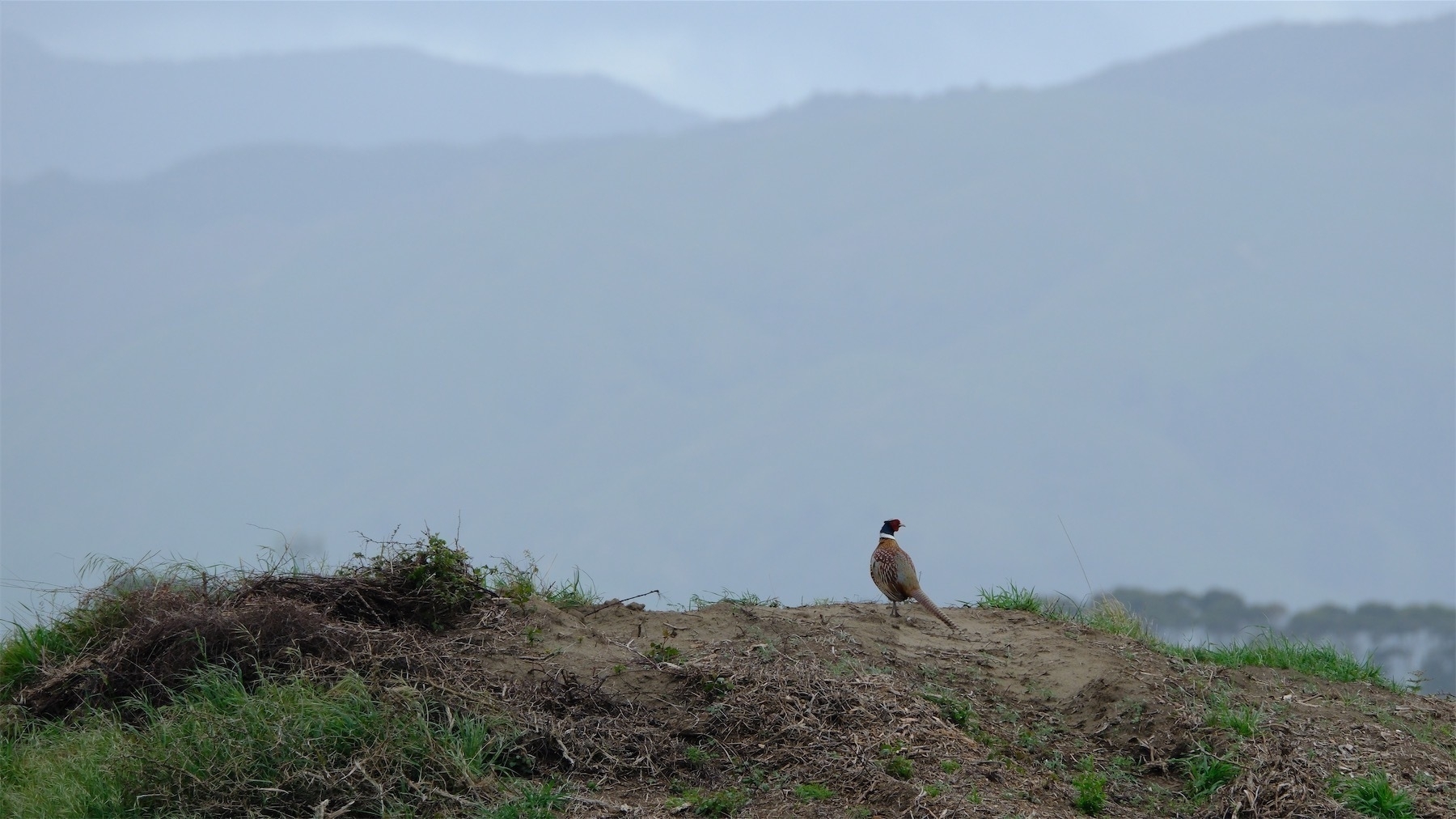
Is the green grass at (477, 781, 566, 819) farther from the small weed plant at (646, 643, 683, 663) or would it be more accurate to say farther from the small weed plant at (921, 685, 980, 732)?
the small weed plant at (921, 685, 980, 732)

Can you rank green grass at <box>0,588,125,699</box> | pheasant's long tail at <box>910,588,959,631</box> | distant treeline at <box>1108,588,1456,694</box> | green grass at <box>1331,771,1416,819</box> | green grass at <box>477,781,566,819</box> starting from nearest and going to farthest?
1. green grass at <box>477,781,566,819</box>
2. green grass at <box>1331,771,1416,819</box>
3. green grass at <box>0,588,125,699</box>
4. pheasant's long tail at <box>910,588,959,631</box>
5. distant treeline at <box>1108,588,1456,694</box>

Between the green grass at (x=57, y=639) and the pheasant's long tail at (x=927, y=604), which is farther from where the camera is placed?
the pheasant's long tail at (x=927, y=604)

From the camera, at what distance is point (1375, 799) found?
19.5ft

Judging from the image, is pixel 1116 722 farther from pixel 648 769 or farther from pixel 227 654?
pixel 227 654

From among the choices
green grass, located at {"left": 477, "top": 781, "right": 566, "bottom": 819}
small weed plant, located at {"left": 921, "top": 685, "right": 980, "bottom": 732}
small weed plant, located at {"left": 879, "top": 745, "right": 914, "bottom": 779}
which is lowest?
green grass, located at {"left": 477, "top": 781, "right": 566, "bottom": 819}

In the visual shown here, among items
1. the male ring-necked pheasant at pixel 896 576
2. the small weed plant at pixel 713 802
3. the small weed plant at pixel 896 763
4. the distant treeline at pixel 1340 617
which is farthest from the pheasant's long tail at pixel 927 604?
the distant treeline at pixel 1340 617

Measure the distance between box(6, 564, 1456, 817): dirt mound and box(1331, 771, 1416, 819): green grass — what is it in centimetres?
6

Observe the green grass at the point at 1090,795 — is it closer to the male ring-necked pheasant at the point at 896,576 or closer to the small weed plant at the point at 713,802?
the small weed plant at the point at 713,802

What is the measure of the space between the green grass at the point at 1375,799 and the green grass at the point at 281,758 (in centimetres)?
384

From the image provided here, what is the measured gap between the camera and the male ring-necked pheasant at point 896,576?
8.25 meters

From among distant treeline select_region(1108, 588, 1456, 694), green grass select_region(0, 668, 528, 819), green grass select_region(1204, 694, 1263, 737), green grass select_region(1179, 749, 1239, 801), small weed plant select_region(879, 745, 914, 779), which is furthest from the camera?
distant treeline select_region(1108, 588, 1456, 694)

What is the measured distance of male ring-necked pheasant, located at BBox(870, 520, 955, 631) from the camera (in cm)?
825

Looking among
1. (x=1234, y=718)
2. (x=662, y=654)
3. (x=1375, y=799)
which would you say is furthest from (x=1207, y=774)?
(x=662, y=654)

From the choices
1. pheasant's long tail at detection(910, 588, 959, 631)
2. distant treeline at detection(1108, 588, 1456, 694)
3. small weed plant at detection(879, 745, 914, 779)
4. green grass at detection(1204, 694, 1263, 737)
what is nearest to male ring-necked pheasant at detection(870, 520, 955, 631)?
pheasant's long tail at detection(910, 588, 959, 631)
